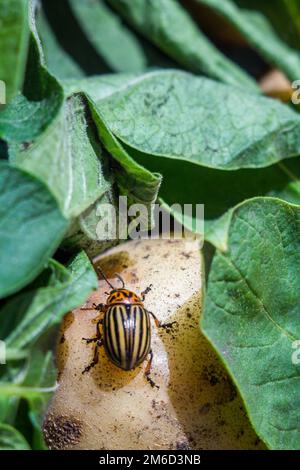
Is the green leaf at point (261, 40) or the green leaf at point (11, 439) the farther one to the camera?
the green leaf at point (261, 40)

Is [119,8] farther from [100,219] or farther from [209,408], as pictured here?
[209,408]

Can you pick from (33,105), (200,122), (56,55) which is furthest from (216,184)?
(56,55)

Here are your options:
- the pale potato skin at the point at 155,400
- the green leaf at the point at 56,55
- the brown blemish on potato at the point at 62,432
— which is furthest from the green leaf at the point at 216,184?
the green leaf at the point at 56,55

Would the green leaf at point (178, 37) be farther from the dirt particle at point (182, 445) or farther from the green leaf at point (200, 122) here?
the dirt particle at point (182, 445)

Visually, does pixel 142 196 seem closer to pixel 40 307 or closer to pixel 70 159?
pixel 70 159

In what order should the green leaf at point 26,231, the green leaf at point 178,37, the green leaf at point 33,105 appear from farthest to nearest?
the green leaf at point 178,37
the green leaf at point 33,105
the green leaf at point 26,231

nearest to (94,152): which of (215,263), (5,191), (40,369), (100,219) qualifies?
(100,219)
